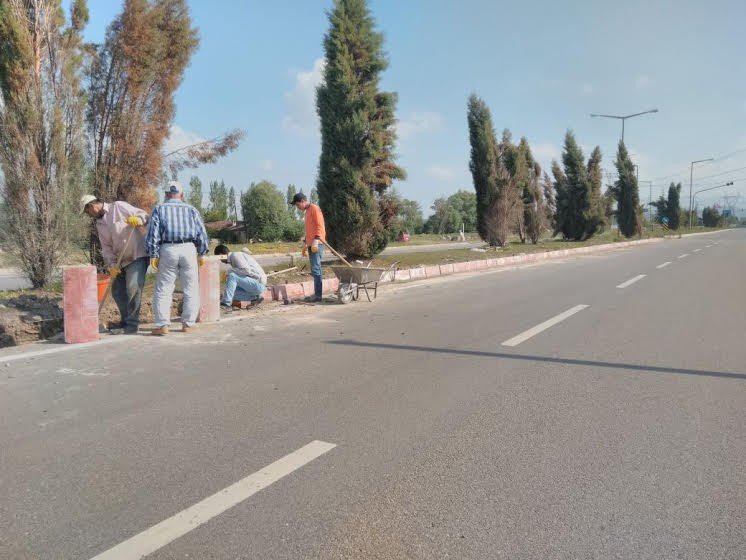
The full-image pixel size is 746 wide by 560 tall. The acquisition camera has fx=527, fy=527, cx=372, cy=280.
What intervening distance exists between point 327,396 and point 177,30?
9.16 metres

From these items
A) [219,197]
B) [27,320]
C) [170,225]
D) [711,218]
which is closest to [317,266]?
[170,225]

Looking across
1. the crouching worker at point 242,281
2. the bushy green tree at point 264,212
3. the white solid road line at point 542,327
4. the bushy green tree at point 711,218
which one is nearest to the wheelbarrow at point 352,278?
the crouching worker at point 242,281

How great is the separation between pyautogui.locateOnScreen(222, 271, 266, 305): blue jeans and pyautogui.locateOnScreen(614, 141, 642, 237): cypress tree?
42128 mm

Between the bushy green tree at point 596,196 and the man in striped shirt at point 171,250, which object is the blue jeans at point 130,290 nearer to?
the man in striped shirt at point 171,250

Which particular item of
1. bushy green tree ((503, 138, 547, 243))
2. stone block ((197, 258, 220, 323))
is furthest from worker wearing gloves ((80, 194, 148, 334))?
bushy green tree ((503, 138, 547, 243))

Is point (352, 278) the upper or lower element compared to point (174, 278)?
lower

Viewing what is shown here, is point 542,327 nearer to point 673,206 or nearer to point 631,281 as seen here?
point 631,281

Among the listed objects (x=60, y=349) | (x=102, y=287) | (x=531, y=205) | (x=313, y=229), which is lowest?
(x=60, y=349)

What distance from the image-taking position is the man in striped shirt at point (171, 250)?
6.46 metres

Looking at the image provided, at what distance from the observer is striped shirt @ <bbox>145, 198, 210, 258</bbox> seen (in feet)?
21.1

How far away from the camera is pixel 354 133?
14.3 metres

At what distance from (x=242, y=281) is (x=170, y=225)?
2.25 metres

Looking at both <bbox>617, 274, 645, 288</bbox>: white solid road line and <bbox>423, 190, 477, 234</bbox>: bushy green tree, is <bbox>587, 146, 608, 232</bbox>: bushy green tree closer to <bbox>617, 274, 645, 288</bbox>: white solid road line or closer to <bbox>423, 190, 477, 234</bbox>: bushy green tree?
<bbox>617, 274, 645, 288</bbox>: white solid road line

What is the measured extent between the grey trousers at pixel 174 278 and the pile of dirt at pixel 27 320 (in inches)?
61.5
